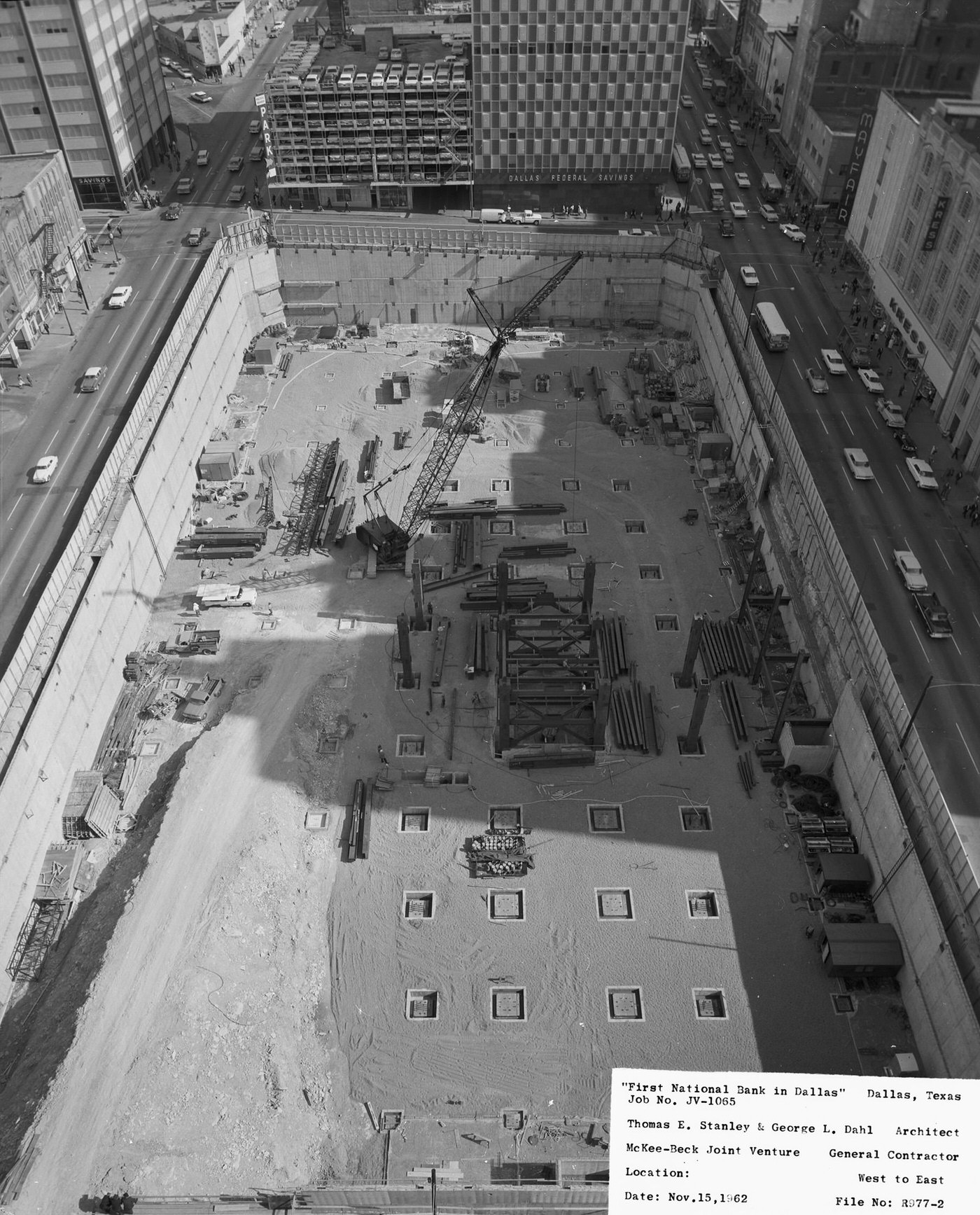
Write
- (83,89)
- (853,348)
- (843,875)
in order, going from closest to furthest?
(843,875) → (853,348) → (83,89)

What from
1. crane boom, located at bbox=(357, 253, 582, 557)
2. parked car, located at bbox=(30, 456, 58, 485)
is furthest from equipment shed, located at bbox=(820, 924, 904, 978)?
parked car, located at bbox=(30, 456, 58, 485)

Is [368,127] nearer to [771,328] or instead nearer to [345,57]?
[345,57]

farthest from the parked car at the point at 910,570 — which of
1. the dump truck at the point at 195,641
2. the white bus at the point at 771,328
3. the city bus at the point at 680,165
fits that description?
A: the city bus at the point at 680,165

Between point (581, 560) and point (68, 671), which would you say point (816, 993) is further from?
point (68, 671)

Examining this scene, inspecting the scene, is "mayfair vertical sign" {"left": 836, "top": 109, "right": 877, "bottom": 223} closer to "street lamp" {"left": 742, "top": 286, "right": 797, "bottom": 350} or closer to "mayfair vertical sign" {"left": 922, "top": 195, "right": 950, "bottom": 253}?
"street lamp" {"left": 742, "top": 286, "right": 797, "bottom": 350}

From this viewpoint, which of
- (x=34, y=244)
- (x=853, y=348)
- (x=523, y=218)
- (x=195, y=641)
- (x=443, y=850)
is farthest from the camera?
(x=523, y=218)

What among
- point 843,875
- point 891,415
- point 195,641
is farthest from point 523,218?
point 843,875

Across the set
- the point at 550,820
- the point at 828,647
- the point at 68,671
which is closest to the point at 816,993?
the point at 550,820
